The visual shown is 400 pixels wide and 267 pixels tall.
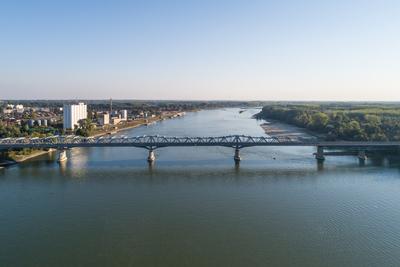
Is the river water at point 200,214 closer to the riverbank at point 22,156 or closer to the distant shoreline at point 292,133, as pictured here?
the riverbank at point 22,156

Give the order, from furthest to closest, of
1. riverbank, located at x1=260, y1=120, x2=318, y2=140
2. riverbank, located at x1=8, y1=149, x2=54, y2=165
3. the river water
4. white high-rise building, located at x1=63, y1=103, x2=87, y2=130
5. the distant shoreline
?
white high-rise building, located at x1=63, y1=103, x2=87, y2=130, the distant shoreline, riverbank, located at x1=260, y1=120, x2=318, y2=140, riverbank, located at x1=8, y1=149, x2=54, y2=165, the river water

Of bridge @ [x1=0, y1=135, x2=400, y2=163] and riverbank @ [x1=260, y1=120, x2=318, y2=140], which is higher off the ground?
bridge @ [x1=0, y1=135, x2=400, y2=163]

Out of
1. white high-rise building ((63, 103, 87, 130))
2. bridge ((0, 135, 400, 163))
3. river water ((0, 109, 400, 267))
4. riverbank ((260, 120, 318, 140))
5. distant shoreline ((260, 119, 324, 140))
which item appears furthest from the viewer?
white high-rise building ((63, 103, 87, 130))

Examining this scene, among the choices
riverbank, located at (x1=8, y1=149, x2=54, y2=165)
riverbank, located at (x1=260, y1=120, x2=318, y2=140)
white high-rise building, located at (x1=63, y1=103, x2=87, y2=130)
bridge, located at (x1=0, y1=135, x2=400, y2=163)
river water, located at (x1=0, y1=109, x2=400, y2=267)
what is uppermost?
white high-rise building, located at (x1=63, y1=103, x2=87, y2=130)

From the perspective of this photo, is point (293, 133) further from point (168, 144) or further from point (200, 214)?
point (200, 214)

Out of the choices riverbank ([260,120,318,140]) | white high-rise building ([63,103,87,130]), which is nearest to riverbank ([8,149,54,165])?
white high-rise building ([63,103,87,130])

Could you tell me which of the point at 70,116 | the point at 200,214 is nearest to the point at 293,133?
the point at 70,116

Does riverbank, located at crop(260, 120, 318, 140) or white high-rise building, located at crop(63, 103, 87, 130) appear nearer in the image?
riverbank, located at crop(260, 120, 318, 140)

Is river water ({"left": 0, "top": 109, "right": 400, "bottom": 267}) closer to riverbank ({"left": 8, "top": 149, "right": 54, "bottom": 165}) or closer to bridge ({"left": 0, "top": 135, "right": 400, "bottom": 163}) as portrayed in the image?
bridge ({"left": 0, "top": 135, "right": 400, "bottom": 163})

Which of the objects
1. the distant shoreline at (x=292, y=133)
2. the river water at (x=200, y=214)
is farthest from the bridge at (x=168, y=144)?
the distant shoreline at (x=292, y=133)

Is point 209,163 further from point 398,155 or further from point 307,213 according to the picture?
point 398,155
